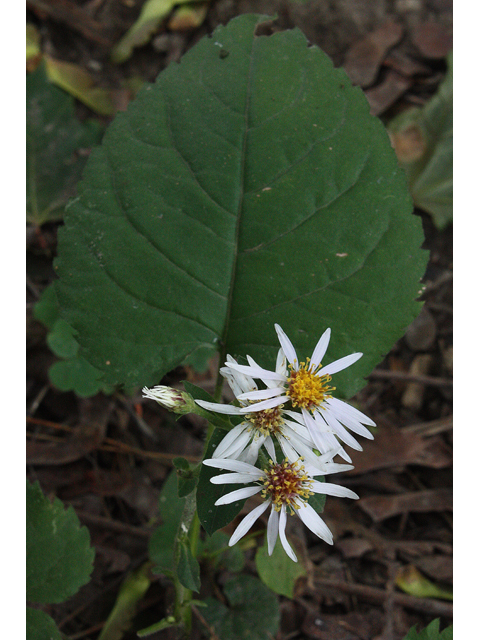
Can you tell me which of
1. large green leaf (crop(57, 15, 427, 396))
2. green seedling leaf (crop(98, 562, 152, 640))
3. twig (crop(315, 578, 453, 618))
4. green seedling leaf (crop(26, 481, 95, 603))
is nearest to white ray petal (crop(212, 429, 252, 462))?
large green leaf (crop(57, 15, 427, 396))

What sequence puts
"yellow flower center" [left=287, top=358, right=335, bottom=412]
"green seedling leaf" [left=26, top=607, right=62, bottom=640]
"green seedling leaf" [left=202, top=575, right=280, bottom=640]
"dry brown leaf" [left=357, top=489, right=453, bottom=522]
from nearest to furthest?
"yellow flower center" [left=287, top=358, right=335, bottom=412] → "green seedling leaf" [left=26, top=607, right=62, bottom=640] → "green seedling leaf" [left=202, top=575, right=280, bottom=640] → "dry brown leaf" [left=357, top=489, right=453, bottom=522]

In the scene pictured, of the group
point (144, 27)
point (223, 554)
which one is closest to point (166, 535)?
point (223, 554)

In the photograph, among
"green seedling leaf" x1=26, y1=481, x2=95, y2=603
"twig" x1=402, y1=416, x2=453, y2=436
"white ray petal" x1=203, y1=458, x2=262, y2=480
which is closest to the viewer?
"white ray petal" x1=203, y1=458, x2=262, y2=480

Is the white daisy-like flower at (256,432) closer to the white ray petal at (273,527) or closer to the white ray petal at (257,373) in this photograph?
the white ray petal at (257,373)

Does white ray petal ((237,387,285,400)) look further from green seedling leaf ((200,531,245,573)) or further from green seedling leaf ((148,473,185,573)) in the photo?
green seedling leaf ((200,531,245,573))

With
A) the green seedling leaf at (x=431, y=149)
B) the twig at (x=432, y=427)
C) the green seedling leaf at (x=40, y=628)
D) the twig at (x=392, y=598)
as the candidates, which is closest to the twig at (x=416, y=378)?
the twig at (x=432, y=427)

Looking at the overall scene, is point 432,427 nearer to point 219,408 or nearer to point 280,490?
point 280,490

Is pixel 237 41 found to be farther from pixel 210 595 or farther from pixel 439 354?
pixel 210 595
